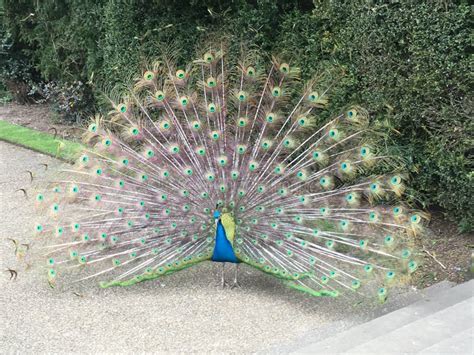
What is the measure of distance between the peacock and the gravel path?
18 centimetres

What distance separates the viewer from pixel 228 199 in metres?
5.16

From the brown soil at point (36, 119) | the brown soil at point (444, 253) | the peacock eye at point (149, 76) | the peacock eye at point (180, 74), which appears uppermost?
the peacock eye at point (180, 74)

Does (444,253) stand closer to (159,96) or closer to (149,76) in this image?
(159,96)

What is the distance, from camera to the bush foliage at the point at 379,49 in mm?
Answer: 5730

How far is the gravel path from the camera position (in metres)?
4.49

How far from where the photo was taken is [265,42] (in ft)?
24.8

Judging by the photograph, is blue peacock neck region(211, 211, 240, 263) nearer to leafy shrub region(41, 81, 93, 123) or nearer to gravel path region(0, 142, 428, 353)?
gravel path region(0, 142, 428, 353)

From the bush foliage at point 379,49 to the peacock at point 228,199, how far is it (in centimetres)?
76

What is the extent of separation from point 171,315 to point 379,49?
3335 mm

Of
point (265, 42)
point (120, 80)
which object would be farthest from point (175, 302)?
point (120, 80)

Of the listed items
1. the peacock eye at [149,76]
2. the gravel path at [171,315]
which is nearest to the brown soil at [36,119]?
the peacock eye at [149,76]

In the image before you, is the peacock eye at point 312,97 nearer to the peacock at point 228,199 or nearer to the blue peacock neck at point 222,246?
the peacock at point 228,199

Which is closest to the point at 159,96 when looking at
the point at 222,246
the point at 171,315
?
the point at 222,246

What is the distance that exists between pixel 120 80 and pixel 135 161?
4329 millimetres
